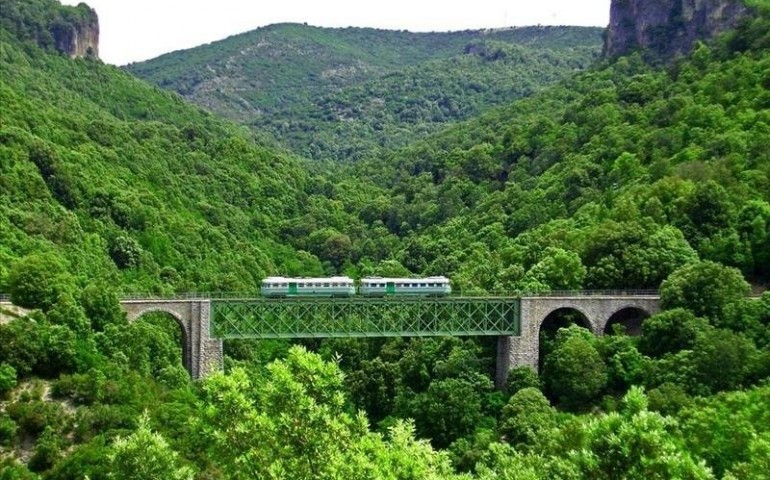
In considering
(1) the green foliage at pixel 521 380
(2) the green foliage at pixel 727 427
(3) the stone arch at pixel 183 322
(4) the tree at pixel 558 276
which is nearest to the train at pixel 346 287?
(3) the stone arch at pixel 183 322


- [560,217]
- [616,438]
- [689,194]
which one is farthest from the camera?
[560,217]

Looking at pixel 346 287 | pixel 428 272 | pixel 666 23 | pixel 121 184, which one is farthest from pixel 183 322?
pixel 666 23

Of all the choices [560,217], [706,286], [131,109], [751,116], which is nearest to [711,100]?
[751,116]

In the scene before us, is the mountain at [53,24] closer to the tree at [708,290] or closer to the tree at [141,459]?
the tree at [708,290]

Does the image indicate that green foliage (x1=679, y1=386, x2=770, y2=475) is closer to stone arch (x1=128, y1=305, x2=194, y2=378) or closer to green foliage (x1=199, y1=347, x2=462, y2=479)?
green foliage (x1=199, y1=347, x2=462, y2=479)

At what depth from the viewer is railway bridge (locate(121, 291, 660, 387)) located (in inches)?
2281

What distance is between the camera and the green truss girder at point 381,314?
5878 centimetres

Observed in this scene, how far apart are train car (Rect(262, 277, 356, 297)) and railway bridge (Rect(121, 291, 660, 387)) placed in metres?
0.50

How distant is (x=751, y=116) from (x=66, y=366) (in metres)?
55.0

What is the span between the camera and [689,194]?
66125 mm

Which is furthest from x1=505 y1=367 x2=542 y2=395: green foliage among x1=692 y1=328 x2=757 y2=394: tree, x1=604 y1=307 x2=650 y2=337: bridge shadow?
x1=692 y1=328 x2=757 y2=394: tree

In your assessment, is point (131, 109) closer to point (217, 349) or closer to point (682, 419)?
point (217, 349)

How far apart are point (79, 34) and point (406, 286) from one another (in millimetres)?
116288

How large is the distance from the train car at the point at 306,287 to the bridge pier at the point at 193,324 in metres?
3.75
